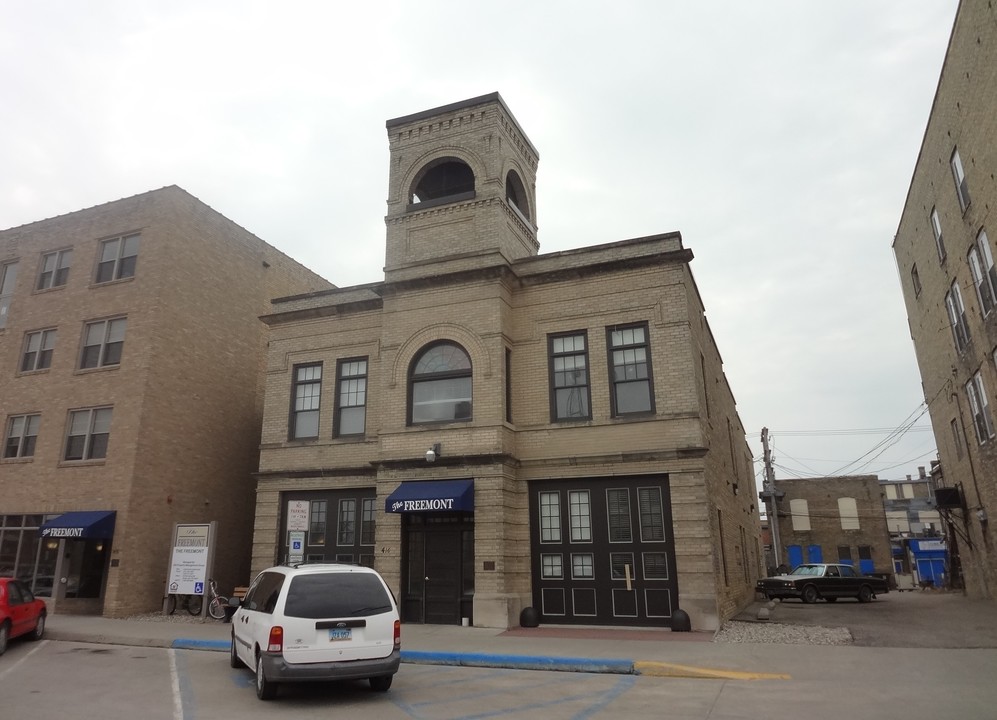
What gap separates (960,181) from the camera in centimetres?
1969

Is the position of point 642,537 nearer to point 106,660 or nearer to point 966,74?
point 106,660

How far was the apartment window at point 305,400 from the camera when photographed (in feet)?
67.1

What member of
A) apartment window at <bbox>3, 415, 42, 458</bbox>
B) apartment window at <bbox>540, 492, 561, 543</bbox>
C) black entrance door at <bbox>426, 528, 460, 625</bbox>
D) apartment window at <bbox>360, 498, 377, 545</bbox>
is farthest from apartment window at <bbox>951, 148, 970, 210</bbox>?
apartment window at <bbox>3, 415, 42, 458</bbox>

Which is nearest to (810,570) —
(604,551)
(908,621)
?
(908,621)

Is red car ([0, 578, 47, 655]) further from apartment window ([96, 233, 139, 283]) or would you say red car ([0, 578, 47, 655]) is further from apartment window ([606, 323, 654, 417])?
apartment window ([606, 323, 654, 417])

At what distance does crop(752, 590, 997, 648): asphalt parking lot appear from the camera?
13008mm

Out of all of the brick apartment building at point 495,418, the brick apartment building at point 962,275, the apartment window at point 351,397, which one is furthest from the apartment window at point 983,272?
the apartment window at point 351,397

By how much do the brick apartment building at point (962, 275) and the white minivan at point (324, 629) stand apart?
17722mm

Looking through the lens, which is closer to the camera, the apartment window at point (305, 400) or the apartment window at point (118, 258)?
the apartment window at point (305, 400)

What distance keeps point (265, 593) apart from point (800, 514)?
156 ft

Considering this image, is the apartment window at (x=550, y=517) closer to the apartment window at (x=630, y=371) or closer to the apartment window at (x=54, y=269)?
the apartment window at (x=630, y=371)

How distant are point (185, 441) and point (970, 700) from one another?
2102 centimetres

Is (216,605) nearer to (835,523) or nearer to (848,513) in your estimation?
(835,523)

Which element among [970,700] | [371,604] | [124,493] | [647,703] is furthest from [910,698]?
[124,493]
